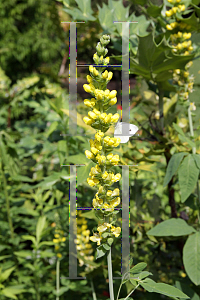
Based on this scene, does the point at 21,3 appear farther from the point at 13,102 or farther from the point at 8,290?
the point at 8,290

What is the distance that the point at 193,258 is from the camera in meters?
0.61

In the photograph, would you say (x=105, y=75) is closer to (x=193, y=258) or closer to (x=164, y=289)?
(x=164, y=289)

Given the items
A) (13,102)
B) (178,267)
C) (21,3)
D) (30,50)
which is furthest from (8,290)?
(21,3)

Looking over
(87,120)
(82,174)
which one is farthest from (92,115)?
(82,174)

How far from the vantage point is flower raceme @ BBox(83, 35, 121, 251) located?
39 centimetres

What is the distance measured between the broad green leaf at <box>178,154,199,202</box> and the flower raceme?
26cm

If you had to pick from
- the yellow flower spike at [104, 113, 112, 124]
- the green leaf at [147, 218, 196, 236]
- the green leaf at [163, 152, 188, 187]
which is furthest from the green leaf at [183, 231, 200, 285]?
the yellow flower spike at [104, 113, 112, 124]

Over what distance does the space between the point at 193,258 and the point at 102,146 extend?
372mm

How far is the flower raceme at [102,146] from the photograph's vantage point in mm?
388

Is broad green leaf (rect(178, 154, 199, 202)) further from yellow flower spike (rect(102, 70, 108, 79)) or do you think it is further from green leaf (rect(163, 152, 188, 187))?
yellow flower spike (rect(102, 70, 108, 79))

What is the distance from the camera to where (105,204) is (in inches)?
15.8

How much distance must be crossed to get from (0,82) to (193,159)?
120cm

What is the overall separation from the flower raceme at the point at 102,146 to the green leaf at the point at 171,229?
25cm

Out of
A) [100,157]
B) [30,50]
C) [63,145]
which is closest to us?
[100,157]
